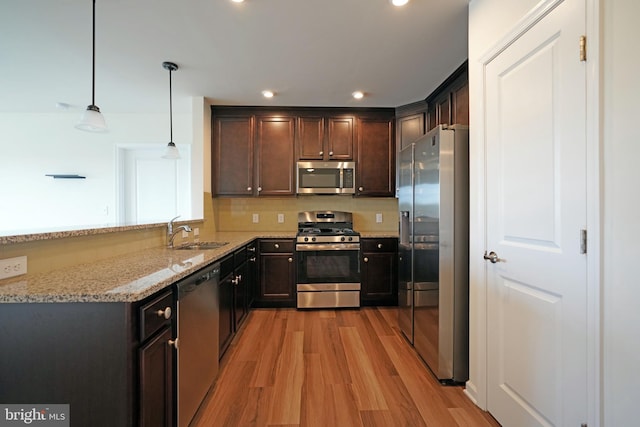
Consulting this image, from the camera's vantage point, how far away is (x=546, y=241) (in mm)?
1182

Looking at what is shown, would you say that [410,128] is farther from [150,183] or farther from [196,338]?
[150,183]

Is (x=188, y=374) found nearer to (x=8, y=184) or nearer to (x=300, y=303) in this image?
(x=300, y=303)

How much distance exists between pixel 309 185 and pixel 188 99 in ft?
5.78

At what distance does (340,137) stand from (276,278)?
1.92 metres

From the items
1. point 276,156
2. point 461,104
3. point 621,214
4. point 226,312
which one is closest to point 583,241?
point 621,214

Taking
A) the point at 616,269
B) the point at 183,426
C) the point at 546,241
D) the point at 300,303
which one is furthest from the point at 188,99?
the point at 616,269

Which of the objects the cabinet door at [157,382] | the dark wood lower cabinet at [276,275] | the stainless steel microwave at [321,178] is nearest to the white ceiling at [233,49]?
the stainless steel microwave at [321,178]

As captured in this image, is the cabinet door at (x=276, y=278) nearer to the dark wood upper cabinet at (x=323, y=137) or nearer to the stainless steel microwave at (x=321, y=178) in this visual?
the stainless steel microwave at (x=321, y=178)

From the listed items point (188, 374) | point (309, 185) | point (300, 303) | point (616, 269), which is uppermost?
point (309, 185)

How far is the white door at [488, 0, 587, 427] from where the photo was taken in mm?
1050

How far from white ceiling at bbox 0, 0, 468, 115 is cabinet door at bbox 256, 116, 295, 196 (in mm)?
315

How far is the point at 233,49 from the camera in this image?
219 centimetres

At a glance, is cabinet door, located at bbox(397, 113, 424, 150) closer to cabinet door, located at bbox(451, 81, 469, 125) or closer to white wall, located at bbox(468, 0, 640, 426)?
cabinet door, located at bbox(451, 81, 469, 125)

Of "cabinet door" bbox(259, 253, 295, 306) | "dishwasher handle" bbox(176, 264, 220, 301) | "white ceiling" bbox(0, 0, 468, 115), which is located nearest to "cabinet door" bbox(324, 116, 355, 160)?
"white ceiling" bbox(0, 0, 468, 115)
